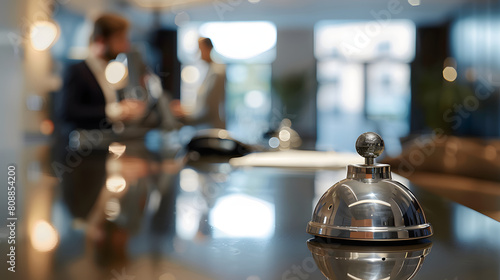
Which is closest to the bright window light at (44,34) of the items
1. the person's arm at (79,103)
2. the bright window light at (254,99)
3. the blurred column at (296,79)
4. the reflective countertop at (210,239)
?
the bright window light at (254,99)

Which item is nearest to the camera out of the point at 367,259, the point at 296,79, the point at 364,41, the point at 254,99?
the point at 367,259

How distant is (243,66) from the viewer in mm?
10234

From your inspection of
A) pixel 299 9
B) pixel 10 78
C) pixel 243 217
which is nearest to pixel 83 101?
pixel 243 217

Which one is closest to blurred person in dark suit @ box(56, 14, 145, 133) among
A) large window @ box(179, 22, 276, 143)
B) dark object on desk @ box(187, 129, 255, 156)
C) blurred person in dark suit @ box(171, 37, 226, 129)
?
dark object on desk @ box(187, 129, 255, 156)

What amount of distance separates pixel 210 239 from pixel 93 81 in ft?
7.98

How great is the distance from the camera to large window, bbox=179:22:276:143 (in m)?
10.0

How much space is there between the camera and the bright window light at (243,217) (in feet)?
1.92

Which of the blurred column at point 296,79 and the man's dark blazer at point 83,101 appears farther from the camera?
the blurred column at point 296,79

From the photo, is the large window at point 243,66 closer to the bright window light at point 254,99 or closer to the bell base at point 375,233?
the bright window light at point 254,99

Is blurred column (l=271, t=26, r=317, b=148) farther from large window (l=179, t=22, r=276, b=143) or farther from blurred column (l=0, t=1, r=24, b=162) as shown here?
blurred column (l=0, t=1, r=24, b=162)

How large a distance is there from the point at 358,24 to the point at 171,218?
31.4 feet

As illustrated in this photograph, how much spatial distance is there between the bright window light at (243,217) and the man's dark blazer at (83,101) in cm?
195

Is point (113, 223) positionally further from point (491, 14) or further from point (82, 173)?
point (491, 14)

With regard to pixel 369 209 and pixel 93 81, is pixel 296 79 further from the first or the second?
pixel 369 209
